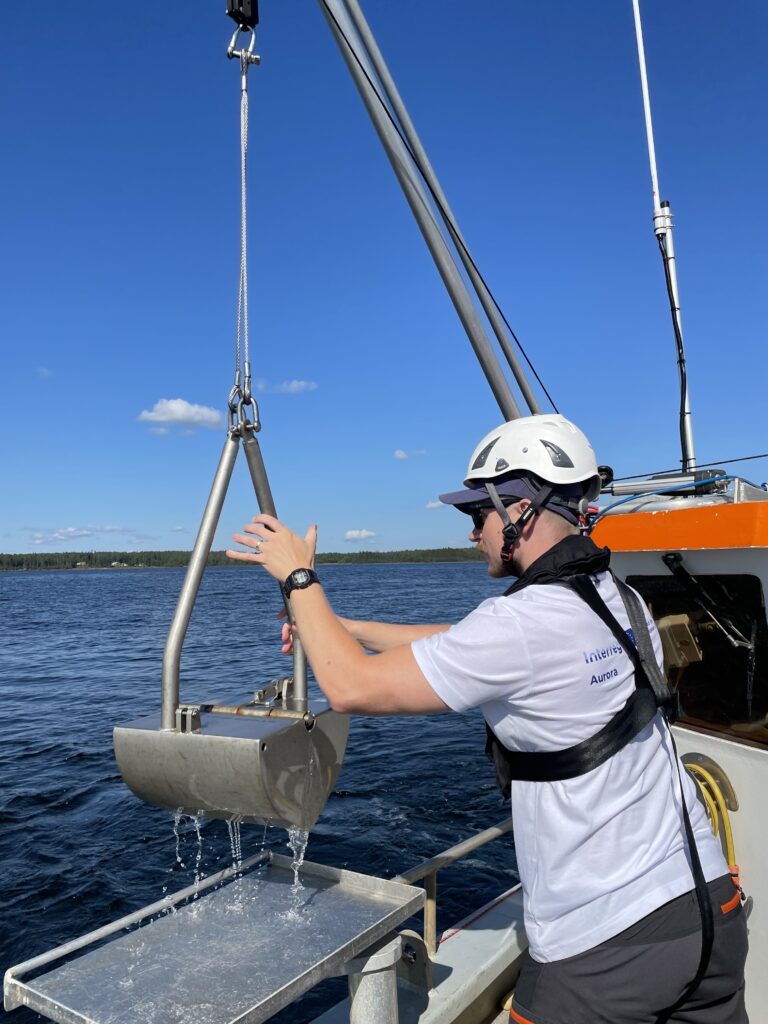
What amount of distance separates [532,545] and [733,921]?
114 cm

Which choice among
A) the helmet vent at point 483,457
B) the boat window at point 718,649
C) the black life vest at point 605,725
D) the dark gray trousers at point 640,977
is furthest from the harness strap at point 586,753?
the boat window at point 718,649

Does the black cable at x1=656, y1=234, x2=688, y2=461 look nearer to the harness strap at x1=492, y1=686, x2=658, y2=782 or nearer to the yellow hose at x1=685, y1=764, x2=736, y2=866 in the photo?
the yellow hose at x1=685, y1=764, x2=736, y2=866

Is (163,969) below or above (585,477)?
below

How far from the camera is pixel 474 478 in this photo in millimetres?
2250

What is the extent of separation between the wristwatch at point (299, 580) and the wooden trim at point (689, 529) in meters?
1.92

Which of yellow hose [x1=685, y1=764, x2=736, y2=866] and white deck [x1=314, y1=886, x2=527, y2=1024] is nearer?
white deck [x1=314, y1=886, x2=527, y2=1024]

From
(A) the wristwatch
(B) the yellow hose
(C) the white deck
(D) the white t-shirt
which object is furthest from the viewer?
(B) the yellow hose

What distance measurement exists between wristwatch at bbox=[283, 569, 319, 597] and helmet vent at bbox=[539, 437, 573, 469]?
2.45 ft

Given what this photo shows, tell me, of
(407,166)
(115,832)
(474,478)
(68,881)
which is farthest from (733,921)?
(115,832)

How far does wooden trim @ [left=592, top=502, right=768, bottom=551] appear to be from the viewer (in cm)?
311

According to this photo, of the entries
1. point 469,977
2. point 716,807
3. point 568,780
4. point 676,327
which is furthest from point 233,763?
point 676,327

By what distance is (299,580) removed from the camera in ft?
6.92

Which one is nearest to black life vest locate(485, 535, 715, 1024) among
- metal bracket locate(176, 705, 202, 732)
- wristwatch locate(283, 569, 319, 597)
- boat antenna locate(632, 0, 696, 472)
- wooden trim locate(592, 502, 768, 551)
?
wristwatch locate(283, 569, 319, 597)

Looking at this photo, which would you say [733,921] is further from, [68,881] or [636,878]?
[68,881]
